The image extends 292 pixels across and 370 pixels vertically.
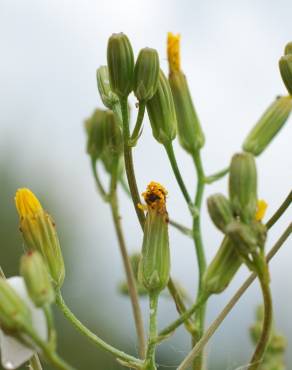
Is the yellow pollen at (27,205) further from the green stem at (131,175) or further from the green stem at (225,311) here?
the green stem at (225,311)

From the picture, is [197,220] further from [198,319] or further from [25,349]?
[25,349]

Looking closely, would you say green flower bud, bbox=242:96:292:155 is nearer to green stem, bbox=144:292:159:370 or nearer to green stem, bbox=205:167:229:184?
green stem, bbox=205:167:229:184

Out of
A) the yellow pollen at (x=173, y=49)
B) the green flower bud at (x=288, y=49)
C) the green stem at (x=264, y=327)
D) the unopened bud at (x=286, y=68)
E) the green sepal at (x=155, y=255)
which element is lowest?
the green stem at (x=264, y=327)

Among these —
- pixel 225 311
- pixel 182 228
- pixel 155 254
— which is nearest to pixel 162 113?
pixel 182 228

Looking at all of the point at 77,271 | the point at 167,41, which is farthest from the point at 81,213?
the point at 167,41

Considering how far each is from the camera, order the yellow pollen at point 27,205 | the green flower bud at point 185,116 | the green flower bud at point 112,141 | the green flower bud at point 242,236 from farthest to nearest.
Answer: the green flower bud at point 112,141 → the green flower bud at point 185,116 → the yellow pollen at point 27,205 → the green flower bud at point 242,236

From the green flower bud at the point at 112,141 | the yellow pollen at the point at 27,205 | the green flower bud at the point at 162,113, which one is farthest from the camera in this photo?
the green flower bud at the point at 112,141

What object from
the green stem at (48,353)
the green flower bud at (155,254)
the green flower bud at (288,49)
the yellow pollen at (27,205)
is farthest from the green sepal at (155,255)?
the green flower bud at (288,49)
